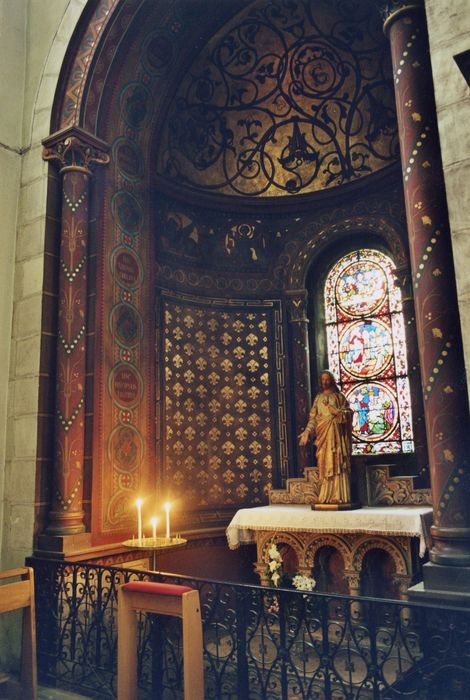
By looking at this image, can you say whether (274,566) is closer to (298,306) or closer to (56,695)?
(56,695)

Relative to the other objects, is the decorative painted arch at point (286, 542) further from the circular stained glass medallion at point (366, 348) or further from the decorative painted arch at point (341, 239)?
the decorative painted arch at point (341, 239)

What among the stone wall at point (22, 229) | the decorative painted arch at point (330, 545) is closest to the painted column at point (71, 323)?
the stone wall at point (22, 229)

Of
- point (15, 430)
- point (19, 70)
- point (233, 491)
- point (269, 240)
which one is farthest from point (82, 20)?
point (233, 491)

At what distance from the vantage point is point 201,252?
8.73 metres

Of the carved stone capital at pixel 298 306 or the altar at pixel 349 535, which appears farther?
the carved stone capital at pixel 298 306

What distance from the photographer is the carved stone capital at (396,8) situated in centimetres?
472

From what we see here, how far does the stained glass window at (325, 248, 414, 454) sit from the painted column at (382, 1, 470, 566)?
3765 millimetres

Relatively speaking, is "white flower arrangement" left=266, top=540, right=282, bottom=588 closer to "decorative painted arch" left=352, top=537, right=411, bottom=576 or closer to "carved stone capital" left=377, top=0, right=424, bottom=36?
"decorative painted arch" left=352, top=537, right=411, bottom=576

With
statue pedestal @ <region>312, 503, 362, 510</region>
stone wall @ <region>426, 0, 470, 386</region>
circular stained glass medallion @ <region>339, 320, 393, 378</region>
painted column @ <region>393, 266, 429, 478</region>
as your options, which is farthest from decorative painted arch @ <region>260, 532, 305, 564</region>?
stone wall @ <region>426, 0, 470, 386</region>

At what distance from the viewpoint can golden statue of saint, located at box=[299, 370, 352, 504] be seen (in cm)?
666

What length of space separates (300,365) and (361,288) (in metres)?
1.44

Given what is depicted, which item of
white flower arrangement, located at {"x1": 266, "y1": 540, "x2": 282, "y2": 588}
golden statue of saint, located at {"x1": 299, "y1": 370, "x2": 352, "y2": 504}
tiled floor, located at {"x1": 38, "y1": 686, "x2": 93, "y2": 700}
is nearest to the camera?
tiled floor, located at {"x1": 38, "y1": 686, "x2": 93, "y2": 700}

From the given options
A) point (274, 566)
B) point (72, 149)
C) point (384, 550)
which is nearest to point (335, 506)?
point (384, 550)

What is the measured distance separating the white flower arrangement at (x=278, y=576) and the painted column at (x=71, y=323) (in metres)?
1.98
